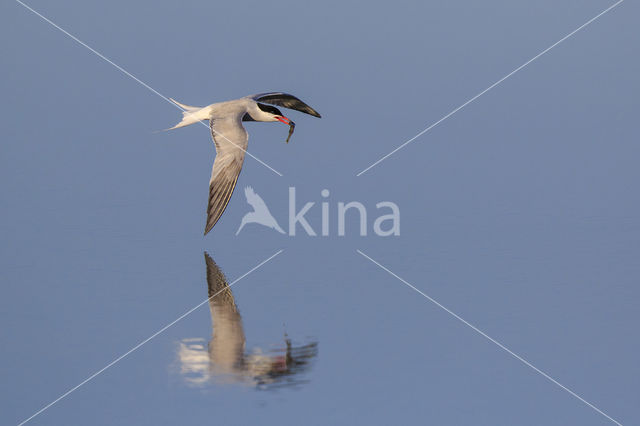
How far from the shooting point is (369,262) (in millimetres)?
11289

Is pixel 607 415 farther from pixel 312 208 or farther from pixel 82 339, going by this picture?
pixel 312 208

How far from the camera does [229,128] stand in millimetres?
11656

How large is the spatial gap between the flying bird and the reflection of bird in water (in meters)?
1.98

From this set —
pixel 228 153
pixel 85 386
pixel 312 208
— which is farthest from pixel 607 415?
pixel 312 208

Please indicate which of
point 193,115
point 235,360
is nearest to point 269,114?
point 193,115

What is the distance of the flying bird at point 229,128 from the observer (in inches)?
435

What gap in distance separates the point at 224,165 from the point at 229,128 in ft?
2.21

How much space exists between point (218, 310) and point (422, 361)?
218 centimetres

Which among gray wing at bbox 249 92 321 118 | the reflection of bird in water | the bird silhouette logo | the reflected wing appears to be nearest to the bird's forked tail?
gray wing at bbox 249 92 321 118

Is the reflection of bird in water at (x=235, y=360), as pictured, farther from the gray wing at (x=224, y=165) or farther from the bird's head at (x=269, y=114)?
the bird's head at (x=269, y=114)

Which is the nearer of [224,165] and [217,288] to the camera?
[217,288]

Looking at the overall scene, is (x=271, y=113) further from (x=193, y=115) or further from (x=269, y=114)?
(x=193, y=115)

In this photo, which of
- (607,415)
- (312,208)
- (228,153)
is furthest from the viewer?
(312,208)

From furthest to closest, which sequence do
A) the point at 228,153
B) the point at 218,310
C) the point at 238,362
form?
1. the point at 228,153
2. the point at 218,310
3. the point at 238,362
